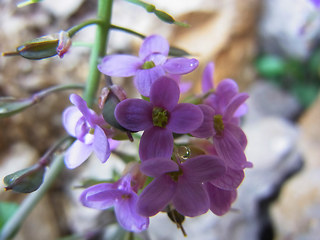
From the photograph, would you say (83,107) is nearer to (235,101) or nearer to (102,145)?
(102,145)

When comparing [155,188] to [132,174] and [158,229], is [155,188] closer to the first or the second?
[132,174]

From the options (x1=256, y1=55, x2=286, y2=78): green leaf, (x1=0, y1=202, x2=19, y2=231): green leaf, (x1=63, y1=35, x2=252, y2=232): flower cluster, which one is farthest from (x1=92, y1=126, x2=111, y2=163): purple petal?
(x1=256, y1=55, x2=286, y2=78): green leaf

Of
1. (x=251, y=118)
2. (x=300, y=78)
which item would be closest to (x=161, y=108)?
(x=251, y=118)

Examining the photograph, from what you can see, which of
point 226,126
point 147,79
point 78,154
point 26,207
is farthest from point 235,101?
point 26,207

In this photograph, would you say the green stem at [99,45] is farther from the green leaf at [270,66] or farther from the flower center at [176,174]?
the green leaf at [270,66]

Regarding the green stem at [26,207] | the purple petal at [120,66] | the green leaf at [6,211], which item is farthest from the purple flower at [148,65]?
the green leaf at [6,211]
